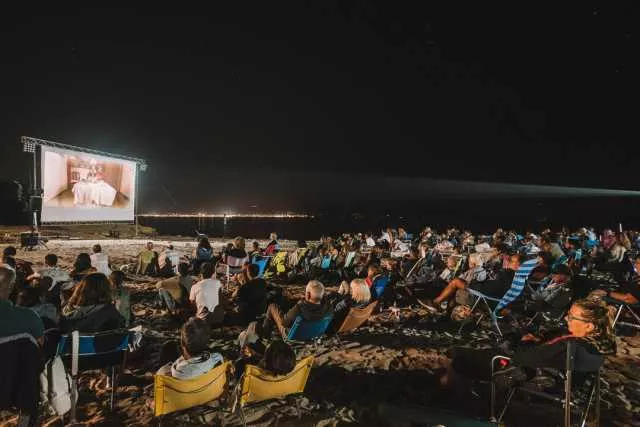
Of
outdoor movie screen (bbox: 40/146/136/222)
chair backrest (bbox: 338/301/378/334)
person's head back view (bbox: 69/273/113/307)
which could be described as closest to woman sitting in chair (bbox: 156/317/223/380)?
person's head back view (bbox: 69/273/113/307)

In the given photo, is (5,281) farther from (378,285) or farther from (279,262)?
(279,262)

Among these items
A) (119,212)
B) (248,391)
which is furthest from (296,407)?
(119,212)

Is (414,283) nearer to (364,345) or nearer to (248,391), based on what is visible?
(364,345)

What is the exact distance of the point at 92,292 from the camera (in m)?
3.23

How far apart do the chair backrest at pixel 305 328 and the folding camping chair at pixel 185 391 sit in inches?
63.0

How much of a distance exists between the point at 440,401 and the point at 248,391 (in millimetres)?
1844

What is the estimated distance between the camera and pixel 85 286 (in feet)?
10.6

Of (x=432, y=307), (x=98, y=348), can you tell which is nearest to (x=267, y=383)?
(x=98, y=348)

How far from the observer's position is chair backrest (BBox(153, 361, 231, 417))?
7.88 feet

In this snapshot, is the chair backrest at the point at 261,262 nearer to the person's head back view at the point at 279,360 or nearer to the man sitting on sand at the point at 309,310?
the man sitting on sand at the point at 309,310

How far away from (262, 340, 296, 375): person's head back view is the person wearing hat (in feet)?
14.4

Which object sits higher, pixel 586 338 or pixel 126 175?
pixel 126 175

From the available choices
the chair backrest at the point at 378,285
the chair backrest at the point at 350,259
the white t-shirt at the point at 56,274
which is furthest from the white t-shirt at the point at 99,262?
the chair backrest at the point at 350,259

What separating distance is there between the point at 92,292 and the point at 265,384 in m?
1.78
